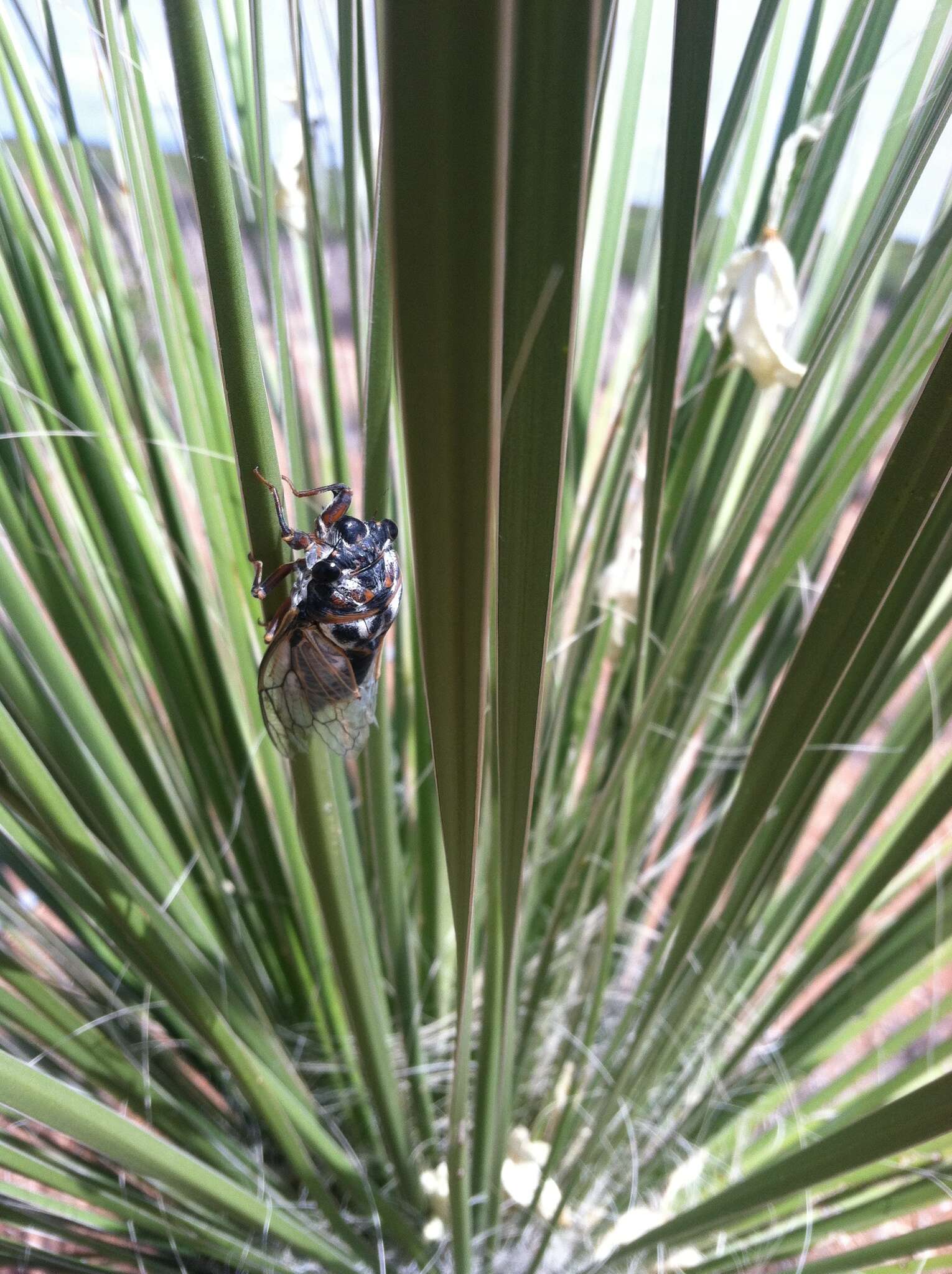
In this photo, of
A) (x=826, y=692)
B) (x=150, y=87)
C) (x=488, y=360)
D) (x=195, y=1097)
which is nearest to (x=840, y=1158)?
(x=826, y=692)

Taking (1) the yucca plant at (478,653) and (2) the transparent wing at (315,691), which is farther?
(2) the transparent wing at (315,691)

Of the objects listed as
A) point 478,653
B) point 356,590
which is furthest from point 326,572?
point 478,653

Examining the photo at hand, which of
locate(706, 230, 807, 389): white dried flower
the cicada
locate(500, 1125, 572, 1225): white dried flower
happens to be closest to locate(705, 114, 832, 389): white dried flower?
locate(706, 230, 807, 389): white dried flower

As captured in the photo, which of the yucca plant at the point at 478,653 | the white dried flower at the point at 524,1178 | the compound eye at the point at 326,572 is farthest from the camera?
the white dried flower at the point at 524,1178

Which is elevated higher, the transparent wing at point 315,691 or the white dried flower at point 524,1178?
the transparent wing at point 315,691

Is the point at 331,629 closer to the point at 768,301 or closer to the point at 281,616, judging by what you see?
the point at 281,616

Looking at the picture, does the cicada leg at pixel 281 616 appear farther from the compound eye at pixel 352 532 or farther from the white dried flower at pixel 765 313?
the white dried flower at pixel 765 313

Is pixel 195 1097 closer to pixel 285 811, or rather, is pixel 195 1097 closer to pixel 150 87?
pixel 285 811

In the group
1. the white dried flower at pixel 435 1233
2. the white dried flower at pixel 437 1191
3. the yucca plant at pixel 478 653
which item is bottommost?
the white dried flower at pixel 435 1233

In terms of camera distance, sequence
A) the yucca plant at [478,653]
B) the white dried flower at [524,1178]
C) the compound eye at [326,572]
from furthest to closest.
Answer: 1. the white dried flower at [524,1178]
2. the compound eye at [326,572]
3. the yucca plant at [478,653]

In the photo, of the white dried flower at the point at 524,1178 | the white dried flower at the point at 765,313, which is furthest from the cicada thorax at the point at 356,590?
the white dried flower at the point at 524,1178
